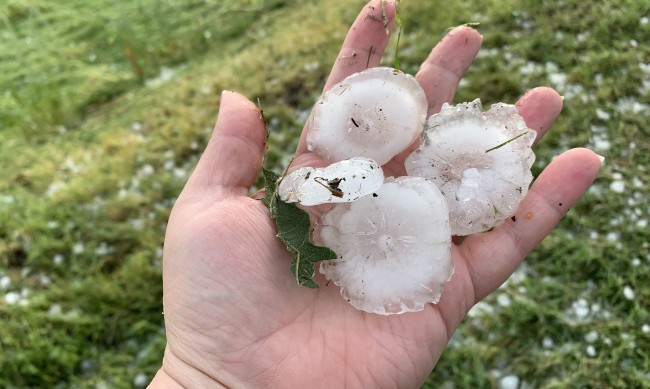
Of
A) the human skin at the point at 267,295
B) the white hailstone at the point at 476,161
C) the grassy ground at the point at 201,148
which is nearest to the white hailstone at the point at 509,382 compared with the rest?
the grassy ground at the point at 201,148

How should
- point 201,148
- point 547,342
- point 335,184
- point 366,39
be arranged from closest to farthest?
point 335,184 < point 366,39 < point 547,342 < point 201,148

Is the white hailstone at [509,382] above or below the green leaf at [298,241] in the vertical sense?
below

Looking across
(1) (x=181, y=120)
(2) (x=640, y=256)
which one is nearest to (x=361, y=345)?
(2) (x=640, y=256)

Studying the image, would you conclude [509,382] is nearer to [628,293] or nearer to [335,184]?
[628,293]

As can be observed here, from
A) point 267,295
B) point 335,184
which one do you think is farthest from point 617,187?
point 267,295

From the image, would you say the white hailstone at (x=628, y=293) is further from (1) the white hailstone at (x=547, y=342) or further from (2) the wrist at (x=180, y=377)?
(2) the wrist at (x=180, y=377)

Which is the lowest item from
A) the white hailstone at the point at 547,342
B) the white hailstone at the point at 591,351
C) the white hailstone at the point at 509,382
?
the white hailstone at the point at 509,382

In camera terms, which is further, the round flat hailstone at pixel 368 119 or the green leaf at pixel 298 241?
the round flat hailstone at pixel 368 119

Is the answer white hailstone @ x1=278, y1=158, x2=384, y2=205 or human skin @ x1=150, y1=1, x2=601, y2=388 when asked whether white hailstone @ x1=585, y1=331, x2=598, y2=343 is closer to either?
human skin @ x1=150, y1=1, x2=601, y2=388
